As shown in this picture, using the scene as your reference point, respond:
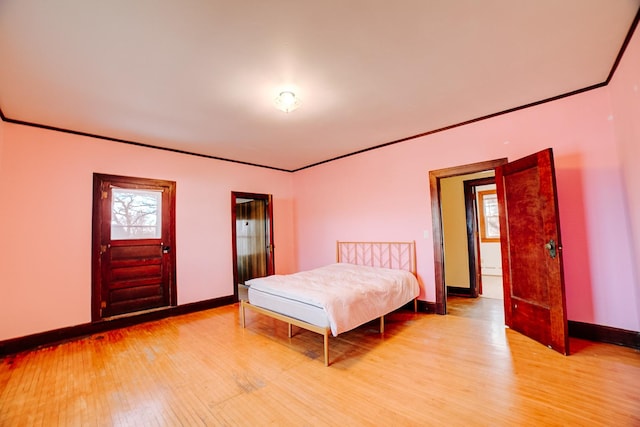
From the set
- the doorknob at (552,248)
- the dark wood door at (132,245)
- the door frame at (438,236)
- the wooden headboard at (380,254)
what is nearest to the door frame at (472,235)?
the door frame at (438,236)

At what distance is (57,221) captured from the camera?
340 cm

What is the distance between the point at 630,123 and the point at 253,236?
594 cm

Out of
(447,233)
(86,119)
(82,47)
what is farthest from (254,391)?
(447,233)

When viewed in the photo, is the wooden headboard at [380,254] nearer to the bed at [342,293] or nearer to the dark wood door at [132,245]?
the bed at [342,293]

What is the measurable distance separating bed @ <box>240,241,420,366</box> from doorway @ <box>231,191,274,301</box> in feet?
5.80

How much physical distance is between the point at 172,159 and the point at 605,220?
5.84 metres

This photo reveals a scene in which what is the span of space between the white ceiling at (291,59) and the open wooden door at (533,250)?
0.95 m

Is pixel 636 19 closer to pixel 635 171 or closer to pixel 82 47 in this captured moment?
pixel 635 171

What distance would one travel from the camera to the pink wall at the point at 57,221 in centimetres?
310

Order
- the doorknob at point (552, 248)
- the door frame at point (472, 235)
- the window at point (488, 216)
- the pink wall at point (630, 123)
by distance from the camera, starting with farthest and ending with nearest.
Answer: the window at point (488, 216), the door frame at point (472, 235), the doorknob at point (552, 248), the pink wall at point (630, 123)

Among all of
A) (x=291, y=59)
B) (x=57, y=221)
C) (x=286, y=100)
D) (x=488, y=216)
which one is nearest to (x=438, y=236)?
(x=286, y=100)

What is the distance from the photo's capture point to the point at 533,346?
8.94 ft

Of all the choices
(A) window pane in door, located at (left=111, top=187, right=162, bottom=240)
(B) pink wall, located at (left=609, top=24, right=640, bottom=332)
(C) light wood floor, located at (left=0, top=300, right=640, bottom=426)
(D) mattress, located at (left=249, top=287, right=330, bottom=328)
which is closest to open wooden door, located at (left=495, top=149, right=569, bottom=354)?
(C) light wood floor, located at (left=0, top=300, right=640, bottom=426)

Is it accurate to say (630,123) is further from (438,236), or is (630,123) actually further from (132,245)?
(132,245)
